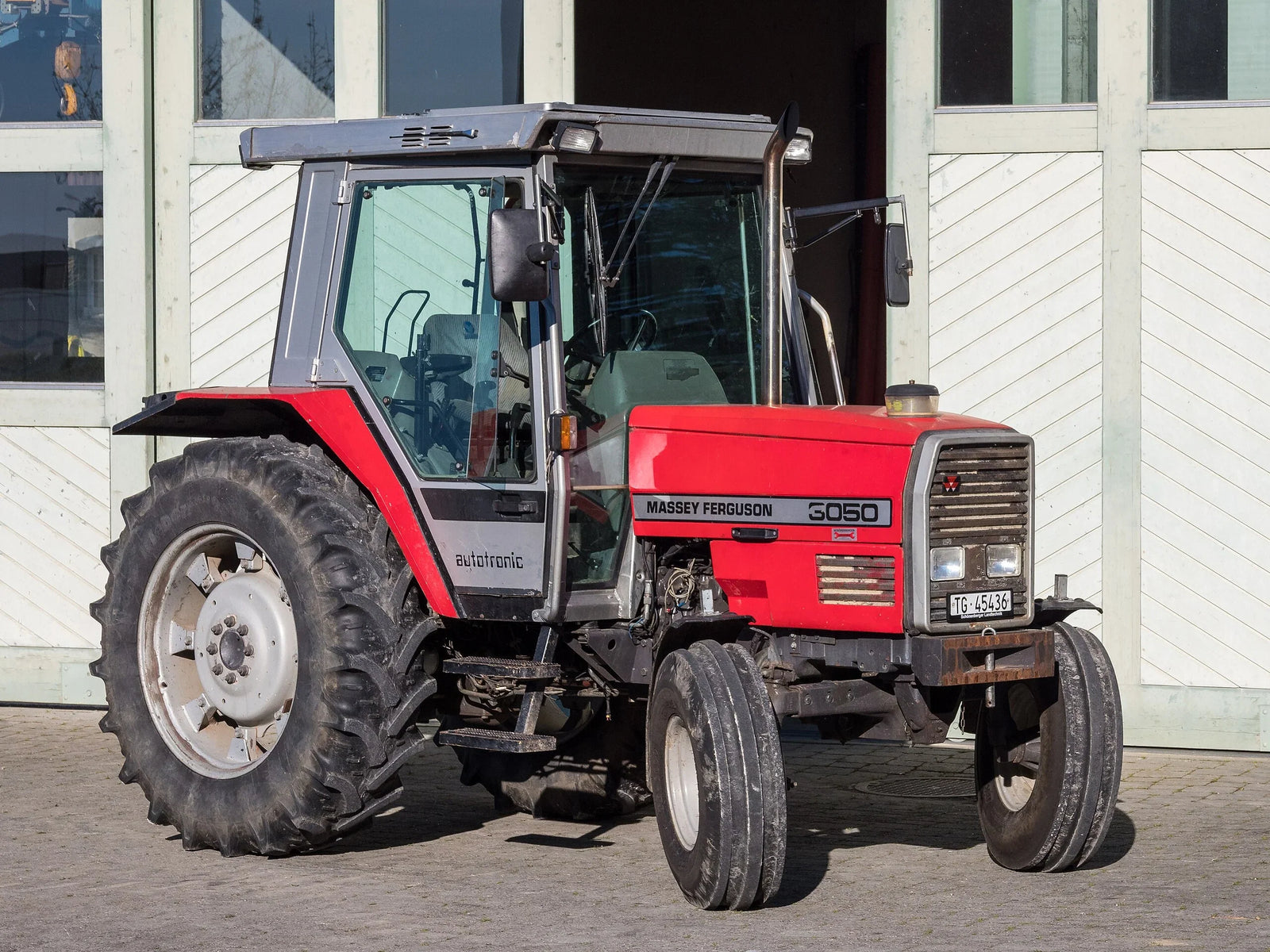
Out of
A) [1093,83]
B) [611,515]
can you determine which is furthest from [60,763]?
[1093,83]

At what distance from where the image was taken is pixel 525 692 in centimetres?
652

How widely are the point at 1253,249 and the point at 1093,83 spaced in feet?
3.69

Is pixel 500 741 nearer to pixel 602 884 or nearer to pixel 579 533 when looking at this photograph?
pixel 602 884

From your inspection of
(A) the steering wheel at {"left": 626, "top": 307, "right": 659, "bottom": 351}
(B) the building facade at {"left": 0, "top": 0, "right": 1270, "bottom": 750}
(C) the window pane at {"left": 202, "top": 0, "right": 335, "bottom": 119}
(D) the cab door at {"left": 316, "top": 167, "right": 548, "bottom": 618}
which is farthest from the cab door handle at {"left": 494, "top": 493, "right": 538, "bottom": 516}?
(C) the window pane at {"left": 202, "top": 0, "right": 335, "bottom": 119}

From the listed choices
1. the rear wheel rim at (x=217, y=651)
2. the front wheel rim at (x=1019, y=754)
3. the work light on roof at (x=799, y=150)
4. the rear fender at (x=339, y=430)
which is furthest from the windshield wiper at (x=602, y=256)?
the front wheel rim at (x=1019, y=754)

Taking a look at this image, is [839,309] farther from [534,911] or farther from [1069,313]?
[534,911]

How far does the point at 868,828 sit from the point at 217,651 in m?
2.51

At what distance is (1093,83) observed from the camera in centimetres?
935

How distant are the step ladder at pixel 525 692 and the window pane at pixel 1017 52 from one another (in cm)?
431

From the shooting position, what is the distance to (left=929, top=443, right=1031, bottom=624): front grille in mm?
5875

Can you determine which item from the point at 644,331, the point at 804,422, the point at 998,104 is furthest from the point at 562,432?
the point at 998,104

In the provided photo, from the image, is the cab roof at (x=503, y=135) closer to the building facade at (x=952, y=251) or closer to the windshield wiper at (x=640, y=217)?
the windshield wiper at (x=640, y=217)

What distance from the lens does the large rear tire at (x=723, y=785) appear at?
18.7 feet

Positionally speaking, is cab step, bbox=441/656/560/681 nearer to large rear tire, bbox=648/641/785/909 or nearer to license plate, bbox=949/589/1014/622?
large rear tire, bbox=648/641/785/909
